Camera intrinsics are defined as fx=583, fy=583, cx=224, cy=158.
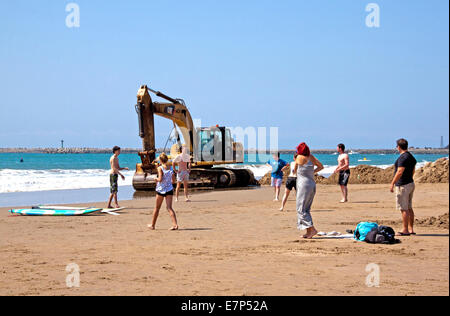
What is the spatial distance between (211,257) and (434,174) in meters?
22.5

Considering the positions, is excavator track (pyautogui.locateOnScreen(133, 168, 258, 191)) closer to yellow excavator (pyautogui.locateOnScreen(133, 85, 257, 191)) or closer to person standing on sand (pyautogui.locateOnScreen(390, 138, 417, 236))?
yellow excavator (pyautogui.locateOnScreen(133, 85, 257, 191))

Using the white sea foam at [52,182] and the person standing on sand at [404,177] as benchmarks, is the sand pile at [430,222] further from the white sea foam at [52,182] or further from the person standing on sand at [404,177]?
the white sea foam at [52,182]

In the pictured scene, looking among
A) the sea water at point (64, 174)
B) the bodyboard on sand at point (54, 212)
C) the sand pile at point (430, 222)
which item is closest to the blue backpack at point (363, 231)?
the sand pile at point (430, 222)

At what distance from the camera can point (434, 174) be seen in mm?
28703

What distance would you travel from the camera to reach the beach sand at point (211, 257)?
6.89 metres

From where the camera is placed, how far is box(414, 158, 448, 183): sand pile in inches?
1120

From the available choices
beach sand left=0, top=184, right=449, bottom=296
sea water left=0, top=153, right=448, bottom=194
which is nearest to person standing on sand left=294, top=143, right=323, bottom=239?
beach sand left=0, top=184, right=449, bottom=296

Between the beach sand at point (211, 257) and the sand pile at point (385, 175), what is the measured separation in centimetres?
1524

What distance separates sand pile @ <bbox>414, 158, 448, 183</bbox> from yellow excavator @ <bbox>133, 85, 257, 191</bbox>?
851 cm

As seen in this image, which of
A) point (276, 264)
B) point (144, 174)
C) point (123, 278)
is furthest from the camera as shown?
point (144, 174)

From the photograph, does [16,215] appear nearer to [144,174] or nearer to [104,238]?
[104,238]
